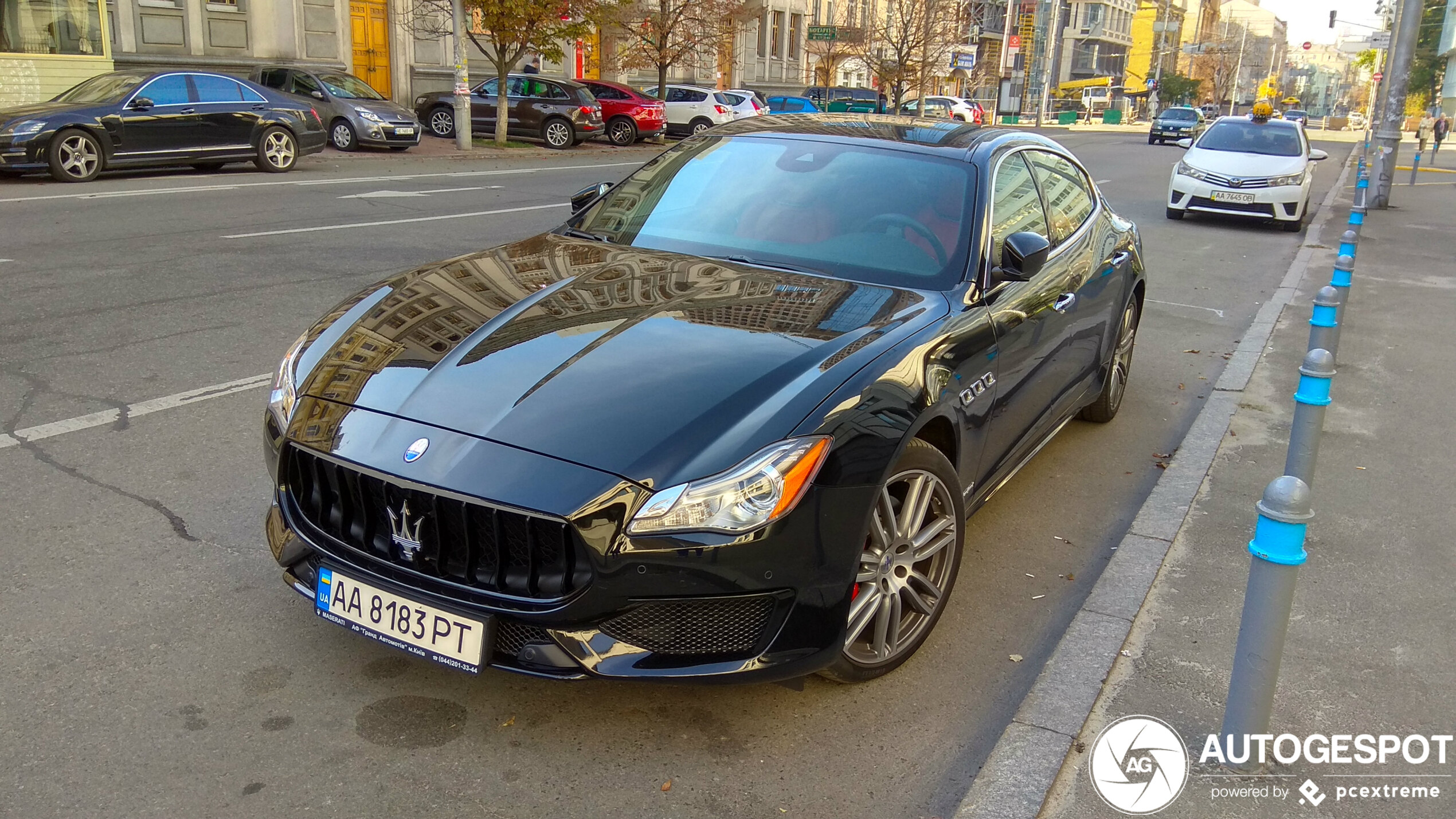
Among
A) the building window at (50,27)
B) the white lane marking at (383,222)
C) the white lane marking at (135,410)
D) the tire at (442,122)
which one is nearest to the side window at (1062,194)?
the white lane marking at (135,410)

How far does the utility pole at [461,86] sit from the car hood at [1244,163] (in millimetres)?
14077

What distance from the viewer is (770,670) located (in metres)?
3.02

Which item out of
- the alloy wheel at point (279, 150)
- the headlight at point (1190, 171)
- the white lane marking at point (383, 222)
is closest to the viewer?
the white lane marking at point (383, 222)

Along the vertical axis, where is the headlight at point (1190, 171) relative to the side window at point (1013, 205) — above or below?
below

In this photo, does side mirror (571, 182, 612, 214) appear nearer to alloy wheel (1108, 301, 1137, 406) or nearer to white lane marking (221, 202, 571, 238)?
alloy wheel (1108, 301, 1137, 406)

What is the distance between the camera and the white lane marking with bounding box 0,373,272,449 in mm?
5195

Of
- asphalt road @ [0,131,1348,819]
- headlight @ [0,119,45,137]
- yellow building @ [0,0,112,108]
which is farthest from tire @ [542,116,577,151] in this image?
asphalt road @ [0,131,1348,819]

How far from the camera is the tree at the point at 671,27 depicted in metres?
31.5

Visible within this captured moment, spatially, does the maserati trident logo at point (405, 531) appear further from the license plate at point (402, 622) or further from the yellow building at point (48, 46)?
the yellow building at point (48, 46)

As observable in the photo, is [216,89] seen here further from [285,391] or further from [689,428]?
[689,428]

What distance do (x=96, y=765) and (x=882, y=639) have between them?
215 cm

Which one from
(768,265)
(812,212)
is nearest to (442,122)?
(812,212)

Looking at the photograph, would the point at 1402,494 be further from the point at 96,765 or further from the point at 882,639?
the point at 96,765

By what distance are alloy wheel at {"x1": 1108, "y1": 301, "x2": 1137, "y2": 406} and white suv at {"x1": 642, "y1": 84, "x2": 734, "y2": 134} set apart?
88.8 feet
